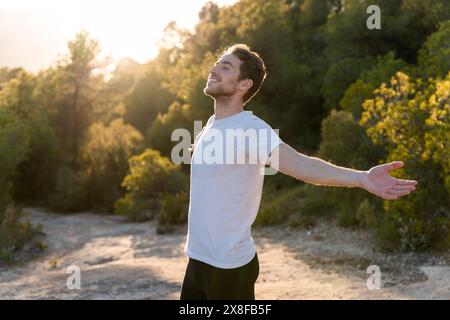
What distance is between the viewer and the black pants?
2.63 metres

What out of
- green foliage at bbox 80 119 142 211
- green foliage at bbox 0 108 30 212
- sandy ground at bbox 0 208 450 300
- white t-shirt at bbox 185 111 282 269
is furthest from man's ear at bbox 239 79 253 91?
green foliage at bbox 80 119 142 211

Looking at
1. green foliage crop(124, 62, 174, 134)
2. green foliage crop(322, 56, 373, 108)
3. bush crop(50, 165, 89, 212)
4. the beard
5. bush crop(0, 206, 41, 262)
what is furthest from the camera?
green foliage crop(124, 62, 174, 134)

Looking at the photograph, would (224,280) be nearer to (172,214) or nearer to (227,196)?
(227,196)

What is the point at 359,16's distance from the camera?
19.4 metres

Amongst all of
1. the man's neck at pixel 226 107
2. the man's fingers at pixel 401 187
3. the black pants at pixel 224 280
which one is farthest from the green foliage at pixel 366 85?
the man's fingers at pixel 401 187

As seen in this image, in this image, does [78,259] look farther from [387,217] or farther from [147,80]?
[147,80]

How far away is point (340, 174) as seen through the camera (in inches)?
93.0

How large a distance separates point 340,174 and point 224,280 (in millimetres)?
761

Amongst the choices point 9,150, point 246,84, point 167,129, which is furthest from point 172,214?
point 246,84

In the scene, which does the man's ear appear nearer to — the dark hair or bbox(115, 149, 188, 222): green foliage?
the dark hair

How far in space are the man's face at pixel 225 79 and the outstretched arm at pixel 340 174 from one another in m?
0.49

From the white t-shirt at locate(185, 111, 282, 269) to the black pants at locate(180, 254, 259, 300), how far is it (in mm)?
35
